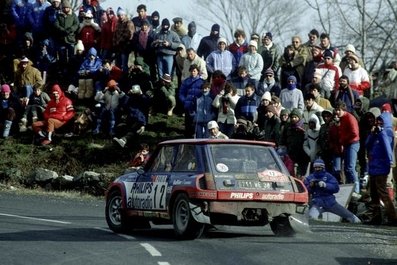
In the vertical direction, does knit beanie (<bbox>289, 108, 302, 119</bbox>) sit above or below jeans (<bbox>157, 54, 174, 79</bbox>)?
below

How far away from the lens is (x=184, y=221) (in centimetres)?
1720

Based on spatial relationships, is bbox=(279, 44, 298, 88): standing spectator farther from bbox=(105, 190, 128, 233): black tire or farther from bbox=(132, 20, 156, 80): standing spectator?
bbox=(105, 190, 128, 233): black tire

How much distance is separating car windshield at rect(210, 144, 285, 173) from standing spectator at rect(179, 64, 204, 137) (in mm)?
10198

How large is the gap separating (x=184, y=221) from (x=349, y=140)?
790 centimetres

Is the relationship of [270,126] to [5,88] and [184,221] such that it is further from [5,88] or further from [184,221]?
[5,88]

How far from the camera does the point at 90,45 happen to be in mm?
32469

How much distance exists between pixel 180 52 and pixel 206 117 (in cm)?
361

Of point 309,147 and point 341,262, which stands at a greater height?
point 309,147

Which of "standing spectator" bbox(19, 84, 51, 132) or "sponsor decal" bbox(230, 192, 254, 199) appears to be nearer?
"sponsor decal" bbox(230, 192, 254, 199)

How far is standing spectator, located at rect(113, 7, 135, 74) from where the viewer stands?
3106 cm

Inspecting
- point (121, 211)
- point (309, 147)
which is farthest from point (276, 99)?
point (121, 211)

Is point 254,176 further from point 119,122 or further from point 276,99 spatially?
point 119,122

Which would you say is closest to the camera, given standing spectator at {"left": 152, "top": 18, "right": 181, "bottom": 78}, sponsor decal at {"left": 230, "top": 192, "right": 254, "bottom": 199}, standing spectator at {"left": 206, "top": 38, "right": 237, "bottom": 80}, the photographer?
sponsor decal at {"left": 230, "top": 192, "right": 254, "bottom": 199}

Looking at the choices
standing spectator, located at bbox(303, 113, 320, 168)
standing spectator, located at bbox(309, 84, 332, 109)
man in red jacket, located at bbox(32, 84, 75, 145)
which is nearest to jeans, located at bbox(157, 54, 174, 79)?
man in red jacket, located at bbox(32, 84, 75, 145)
